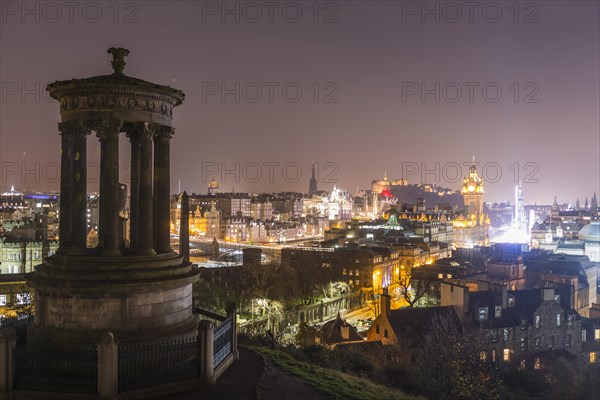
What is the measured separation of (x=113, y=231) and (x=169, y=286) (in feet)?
7.48

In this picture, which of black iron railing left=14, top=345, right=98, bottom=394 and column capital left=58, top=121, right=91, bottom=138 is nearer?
black iron railing left=14, top=345, right=98, bottom=394

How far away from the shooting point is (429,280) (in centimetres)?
6375

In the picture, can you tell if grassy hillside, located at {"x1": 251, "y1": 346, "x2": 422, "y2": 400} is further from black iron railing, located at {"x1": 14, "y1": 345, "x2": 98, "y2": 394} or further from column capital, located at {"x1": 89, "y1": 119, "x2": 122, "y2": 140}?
column capital, located at {"x1": 89, "y1": 119, "x2": 122, "y2": 140}

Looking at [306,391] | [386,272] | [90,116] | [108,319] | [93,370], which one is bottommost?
[386,272]

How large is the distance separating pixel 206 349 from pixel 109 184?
5428 millimetres

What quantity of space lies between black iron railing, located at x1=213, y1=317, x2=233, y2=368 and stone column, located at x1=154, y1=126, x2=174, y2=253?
2974mm

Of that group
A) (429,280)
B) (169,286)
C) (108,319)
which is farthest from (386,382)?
(429,280)

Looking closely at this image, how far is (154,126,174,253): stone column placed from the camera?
57.3 ft

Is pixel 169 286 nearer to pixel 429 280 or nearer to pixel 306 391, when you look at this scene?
pixel 306 391

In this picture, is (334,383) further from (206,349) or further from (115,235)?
(115,235)

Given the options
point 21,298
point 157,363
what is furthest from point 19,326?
point 21,298

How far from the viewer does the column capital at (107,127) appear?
52.4ft

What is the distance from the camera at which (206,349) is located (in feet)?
47.8

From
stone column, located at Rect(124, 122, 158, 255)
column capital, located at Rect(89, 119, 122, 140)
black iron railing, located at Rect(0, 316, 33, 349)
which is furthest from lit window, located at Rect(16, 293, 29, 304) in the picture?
column capital, located at Rect(89, 119, 122, 140)
